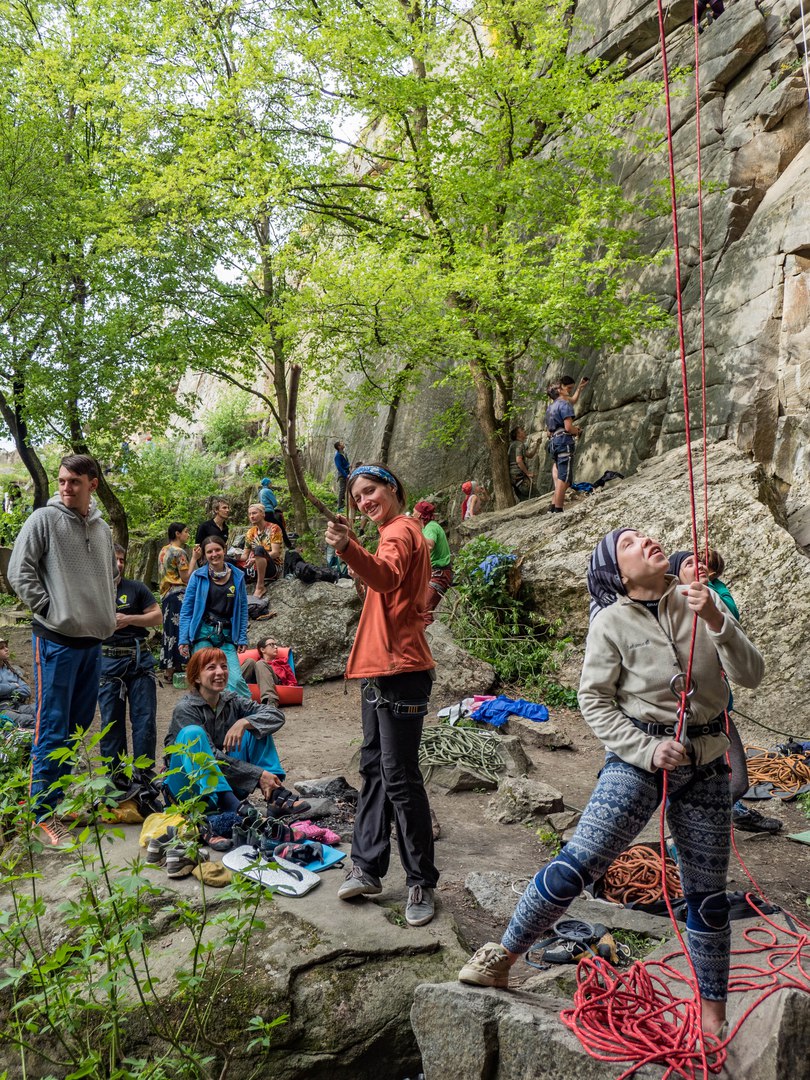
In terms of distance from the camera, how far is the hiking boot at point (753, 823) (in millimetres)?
5086

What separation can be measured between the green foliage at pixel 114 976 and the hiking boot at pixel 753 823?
357cm

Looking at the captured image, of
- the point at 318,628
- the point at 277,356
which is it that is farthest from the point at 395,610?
the point at 277,356

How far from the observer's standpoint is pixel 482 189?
11.6 metres

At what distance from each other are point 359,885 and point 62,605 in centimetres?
209

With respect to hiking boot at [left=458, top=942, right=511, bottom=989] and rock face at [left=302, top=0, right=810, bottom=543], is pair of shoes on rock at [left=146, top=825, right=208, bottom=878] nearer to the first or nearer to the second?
hiking boot at [left=458, top=942, right=511, bottom=989]

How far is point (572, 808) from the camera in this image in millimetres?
5688

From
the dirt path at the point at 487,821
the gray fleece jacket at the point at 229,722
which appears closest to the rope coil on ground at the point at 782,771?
the dirt path at the point at 487,821

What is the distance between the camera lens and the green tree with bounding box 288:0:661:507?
10539 mm

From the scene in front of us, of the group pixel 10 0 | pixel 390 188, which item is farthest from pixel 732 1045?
pixel 10 0

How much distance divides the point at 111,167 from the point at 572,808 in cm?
1312

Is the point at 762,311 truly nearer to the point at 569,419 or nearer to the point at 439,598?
the point at 569,419

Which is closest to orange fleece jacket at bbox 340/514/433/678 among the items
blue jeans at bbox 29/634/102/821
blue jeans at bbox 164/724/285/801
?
blue jeans at bbox 164/724/285/801

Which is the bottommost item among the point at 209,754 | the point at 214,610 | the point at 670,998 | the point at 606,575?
the point at 670,998

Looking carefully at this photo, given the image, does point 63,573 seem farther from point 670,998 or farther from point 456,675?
point 456,675
